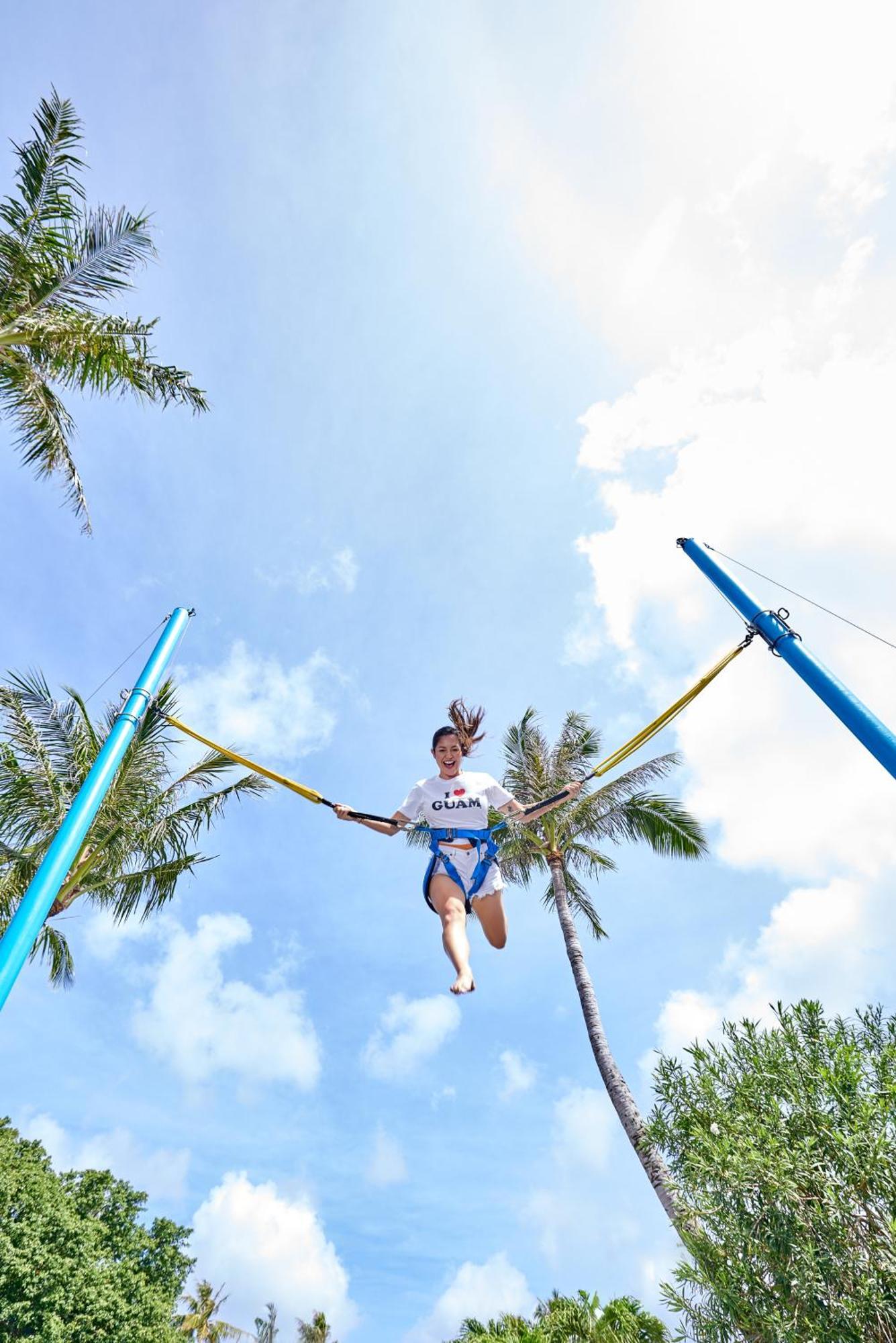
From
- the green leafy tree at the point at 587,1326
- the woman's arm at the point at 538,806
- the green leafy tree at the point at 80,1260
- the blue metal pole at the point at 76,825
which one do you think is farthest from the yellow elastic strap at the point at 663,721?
the green leafy tree at the point at 80,1260

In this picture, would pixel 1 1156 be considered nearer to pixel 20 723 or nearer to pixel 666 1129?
pixel 20 723

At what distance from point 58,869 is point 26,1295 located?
719 inches

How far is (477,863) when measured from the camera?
516 centimetres

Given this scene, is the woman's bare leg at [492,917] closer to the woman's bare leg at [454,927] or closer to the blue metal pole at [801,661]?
the woman's bare leg at [454,927]

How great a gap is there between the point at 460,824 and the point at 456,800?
0.54ft

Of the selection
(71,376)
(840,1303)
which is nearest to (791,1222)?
(840,1303)

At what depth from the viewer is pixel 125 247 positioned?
8.80m

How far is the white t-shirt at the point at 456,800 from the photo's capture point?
17.3 ft

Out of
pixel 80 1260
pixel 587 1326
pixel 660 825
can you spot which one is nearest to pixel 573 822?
pixel 660 825

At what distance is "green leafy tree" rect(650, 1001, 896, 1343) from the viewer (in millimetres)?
4562

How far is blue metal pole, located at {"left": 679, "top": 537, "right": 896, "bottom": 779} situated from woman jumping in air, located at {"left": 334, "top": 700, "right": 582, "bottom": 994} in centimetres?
176

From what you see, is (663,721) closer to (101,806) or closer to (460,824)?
(460,824)

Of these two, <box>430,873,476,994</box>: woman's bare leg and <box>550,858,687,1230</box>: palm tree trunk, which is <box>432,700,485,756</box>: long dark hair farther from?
<box>550,858,687,1230</box>: palm tree trunk

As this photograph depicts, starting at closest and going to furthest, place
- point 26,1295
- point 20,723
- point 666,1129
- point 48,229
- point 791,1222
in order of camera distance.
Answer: point 791,1222 < point 666,1129 < point 48,229 < point 20,723 < point 26,1295
